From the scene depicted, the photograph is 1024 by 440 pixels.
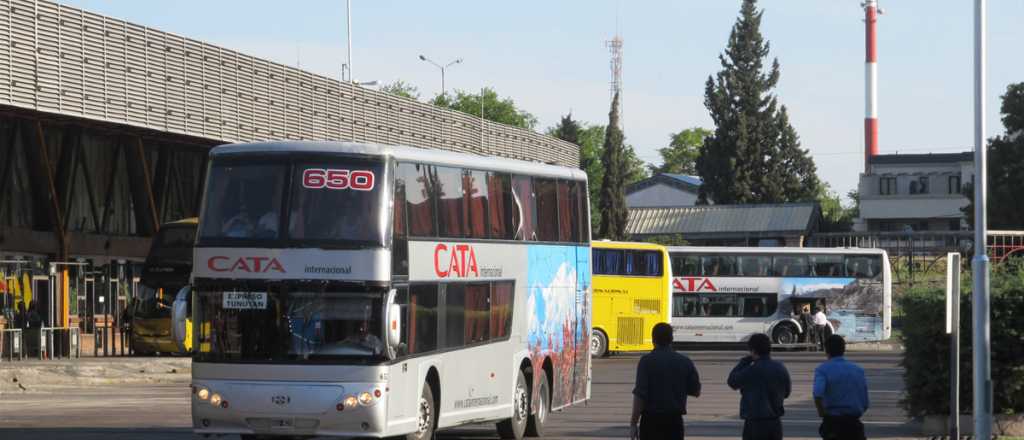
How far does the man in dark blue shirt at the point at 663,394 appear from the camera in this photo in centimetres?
1382

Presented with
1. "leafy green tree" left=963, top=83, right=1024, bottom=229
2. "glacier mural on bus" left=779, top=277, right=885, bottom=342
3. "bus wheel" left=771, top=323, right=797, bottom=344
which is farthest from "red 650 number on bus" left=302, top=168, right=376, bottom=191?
"leafy green tree" left=963, top=83, right=1024, bottom=229

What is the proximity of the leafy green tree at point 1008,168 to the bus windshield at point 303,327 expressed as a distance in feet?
208

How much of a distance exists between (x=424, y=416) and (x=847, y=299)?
131 ft

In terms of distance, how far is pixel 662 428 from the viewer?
13.8m

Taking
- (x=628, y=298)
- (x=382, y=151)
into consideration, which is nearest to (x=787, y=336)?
(x=628, y=298)

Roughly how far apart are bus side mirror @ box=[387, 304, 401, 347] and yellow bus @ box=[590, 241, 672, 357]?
104 ft

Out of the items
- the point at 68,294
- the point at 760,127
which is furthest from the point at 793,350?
the point at 760,127

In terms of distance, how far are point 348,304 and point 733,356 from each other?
39.4 metres

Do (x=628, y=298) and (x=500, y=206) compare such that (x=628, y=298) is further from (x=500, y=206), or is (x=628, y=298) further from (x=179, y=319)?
(x=179, y=319)

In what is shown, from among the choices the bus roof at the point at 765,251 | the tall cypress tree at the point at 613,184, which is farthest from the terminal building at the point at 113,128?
the tall cypress tree at the point at 613,184

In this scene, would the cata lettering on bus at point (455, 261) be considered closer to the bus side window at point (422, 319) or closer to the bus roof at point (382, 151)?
the bus side window at point (422, 319)

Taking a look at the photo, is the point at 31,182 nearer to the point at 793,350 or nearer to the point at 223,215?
the point at 793,350

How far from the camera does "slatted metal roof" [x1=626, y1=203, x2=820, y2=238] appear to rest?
102 metres

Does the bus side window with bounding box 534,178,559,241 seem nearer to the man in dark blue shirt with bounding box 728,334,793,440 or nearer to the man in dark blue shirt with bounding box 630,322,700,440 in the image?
the man in dark blue shirt with bounding box 630,322,700,440
